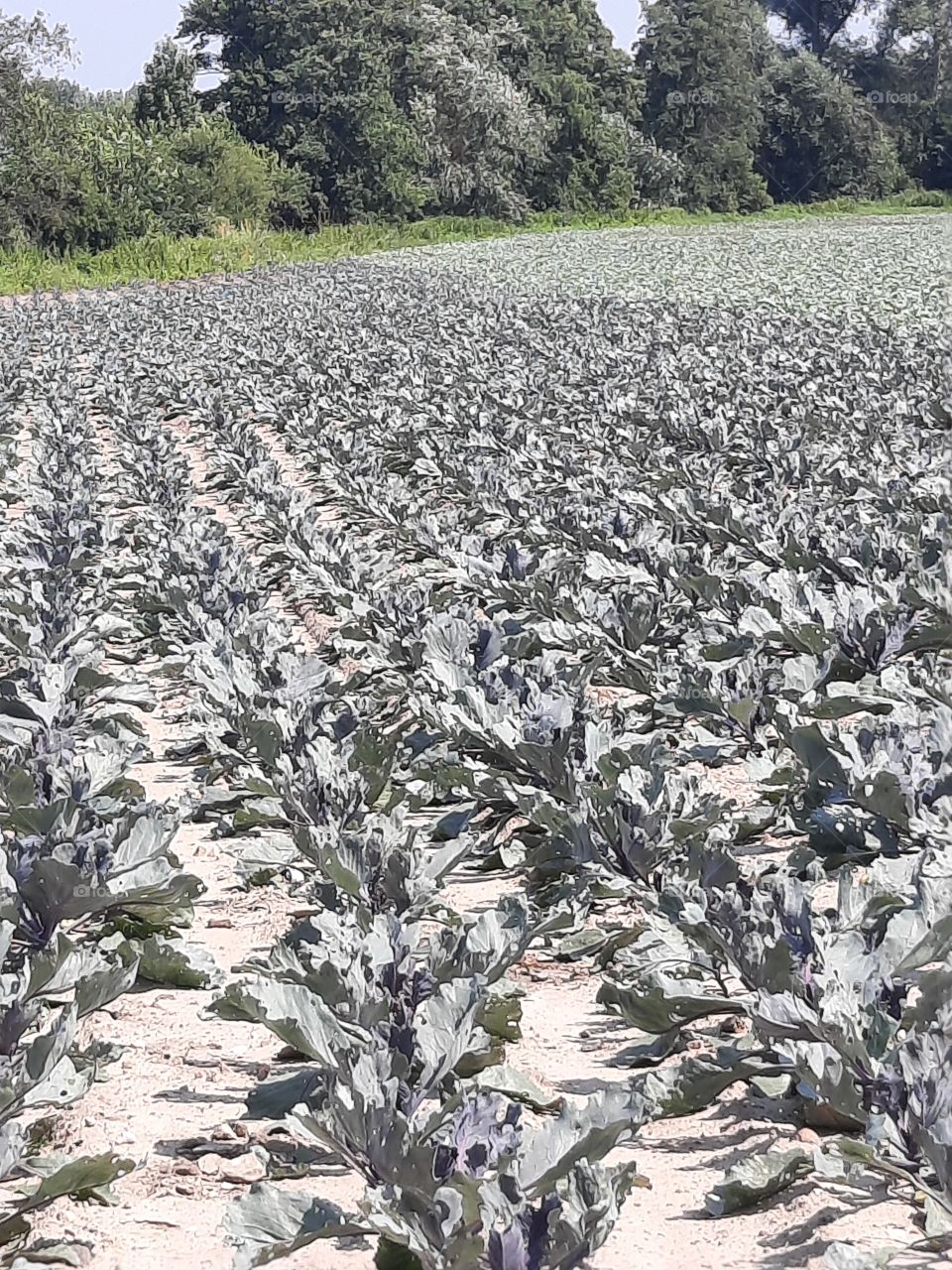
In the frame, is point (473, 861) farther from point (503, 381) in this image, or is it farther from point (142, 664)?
point (503, 381)

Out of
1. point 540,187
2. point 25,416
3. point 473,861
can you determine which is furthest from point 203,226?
point 473,861

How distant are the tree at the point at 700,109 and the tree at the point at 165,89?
55.3 feet

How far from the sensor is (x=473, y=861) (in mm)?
3930

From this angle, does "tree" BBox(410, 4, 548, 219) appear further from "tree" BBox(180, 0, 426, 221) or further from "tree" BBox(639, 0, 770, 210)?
"tree" BBox(639, 0, 770, 210)

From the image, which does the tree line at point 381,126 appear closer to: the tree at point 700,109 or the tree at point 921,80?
the tree at point 700,109

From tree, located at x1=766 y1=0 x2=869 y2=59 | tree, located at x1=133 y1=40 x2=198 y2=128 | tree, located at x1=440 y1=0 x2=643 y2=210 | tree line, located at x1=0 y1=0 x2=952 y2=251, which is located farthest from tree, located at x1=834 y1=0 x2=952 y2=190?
tree, located at x1=440 y1=0 x2=643 y2=210

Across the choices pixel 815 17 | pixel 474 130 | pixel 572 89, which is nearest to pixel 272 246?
pixel 474 130

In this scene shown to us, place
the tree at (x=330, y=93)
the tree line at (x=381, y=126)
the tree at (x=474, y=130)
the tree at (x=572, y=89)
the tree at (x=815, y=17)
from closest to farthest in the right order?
the tree at (x=815, y=17), the tree line at (x=381, y=126), the tree at (x=330, y=93), the tree at (x=474, y=130), the tree at (x=572, y=89)

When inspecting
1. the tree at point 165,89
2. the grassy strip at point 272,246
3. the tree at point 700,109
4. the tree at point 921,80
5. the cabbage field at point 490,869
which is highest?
the tree at point 165,89

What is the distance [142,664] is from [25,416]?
919 centimetres

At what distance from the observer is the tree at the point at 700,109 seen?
3225 cm

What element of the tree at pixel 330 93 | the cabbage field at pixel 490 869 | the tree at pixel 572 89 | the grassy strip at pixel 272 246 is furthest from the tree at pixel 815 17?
the tree at pixel 572 89

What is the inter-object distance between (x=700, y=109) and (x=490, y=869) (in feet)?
143

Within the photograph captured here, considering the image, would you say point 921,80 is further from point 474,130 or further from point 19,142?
point 474,130
